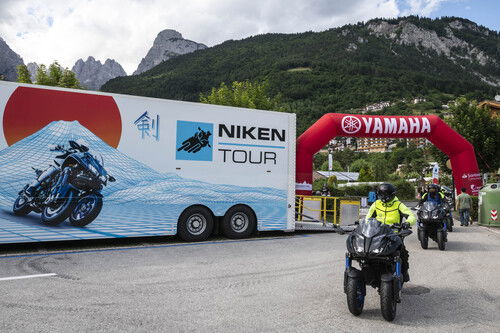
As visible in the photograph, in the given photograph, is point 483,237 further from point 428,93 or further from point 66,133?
point 428,93

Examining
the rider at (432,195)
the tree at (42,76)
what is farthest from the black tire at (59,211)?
the tree at (42,76)

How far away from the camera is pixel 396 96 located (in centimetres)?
12875

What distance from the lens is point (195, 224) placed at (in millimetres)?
11133

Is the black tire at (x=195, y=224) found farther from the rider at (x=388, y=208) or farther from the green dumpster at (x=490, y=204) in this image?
the green dumpster at (x=490, y=204)

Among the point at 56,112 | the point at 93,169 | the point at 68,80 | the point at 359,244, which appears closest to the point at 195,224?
the point at 93,169

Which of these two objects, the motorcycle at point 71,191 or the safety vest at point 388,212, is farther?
the motorcycle at point 71,191

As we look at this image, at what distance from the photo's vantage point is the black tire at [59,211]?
30.6ft

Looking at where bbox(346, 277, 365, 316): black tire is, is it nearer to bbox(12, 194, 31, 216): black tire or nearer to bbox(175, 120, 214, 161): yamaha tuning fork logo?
bbox(175, 120, 214, 161): yamaha tuning fork logo

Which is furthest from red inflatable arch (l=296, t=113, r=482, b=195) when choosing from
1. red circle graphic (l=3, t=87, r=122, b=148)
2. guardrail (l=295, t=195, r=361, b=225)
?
red circle graphic (l=3, t=87, r=122, b=148)

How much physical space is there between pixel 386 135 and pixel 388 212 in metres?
11.0

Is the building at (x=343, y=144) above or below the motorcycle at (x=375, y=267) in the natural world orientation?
above

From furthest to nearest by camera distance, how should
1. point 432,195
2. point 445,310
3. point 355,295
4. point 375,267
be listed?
point 432,195
point 445,310
point 375,267
point 355,295

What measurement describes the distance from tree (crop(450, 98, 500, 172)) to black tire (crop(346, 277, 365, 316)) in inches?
1039

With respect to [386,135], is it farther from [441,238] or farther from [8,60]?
[8,60]
